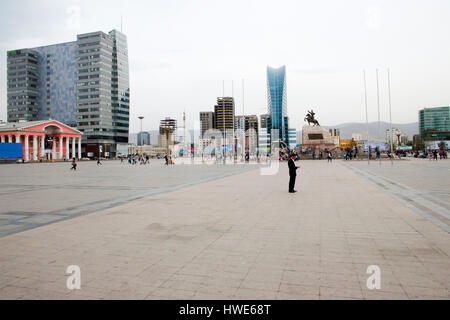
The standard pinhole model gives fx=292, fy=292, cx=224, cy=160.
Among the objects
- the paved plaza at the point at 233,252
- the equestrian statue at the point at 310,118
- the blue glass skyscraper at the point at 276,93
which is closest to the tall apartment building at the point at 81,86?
the equestrian statue at the point at 310,118

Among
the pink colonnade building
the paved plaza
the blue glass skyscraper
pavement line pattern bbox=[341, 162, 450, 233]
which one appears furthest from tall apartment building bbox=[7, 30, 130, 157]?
pavement line pattern bbox=[341, 162, 450, 233]

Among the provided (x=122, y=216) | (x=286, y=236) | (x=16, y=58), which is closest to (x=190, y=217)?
(x=122, y=216)

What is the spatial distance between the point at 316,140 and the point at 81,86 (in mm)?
106505

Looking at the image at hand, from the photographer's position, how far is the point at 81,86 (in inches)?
4811

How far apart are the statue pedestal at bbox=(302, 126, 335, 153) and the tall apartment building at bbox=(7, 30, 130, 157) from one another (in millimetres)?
91654

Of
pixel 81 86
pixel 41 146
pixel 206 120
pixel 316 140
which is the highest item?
pixel 81 86

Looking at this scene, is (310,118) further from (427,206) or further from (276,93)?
(276,93)

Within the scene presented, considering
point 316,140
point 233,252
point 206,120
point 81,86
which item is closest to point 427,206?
point 233,252

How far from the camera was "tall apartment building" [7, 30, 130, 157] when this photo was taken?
120m

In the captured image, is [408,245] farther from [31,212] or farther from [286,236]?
[31,212]

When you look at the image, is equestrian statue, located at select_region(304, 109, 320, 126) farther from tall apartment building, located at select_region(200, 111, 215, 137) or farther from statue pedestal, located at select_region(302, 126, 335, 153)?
tall apartment building, located at select_region(200, 111, 215, 137)

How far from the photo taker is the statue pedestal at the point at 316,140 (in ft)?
175
